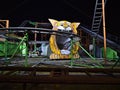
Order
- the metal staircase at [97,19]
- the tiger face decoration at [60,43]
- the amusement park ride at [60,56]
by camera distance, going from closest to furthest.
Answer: the amusement park ride at [60,56]
the tiger face decoration at [60,43]
the metal staircase at [97,19]

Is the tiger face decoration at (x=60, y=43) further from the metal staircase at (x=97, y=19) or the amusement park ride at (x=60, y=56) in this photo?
the metal staircase at (x=97, y=19)

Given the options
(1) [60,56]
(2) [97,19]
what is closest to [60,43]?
(1) [60,56]

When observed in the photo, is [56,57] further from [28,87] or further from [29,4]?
[29,4]

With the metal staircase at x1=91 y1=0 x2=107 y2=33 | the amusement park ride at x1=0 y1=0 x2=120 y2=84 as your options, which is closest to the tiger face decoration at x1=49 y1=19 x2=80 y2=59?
the amusement park ride at x1=0 y1=0 x2=120 y2=84

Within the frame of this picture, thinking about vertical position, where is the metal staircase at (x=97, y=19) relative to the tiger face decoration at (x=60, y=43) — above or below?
above

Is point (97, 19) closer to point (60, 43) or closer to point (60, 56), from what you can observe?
point (60, 43)

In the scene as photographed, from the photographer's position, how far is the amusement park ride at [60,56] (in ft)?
11.2

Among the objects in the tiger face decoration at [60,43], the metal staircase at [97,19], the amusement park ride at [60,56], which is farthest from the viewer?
the metal staircase at [97,19]

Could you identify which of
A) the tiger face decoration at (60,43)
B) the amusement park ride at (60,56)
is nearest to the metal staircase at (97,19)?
the amusement park ride at (60,56)

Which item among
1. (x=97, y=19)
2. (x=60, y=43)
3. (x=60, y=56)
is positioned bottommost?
(x=60, y=56)

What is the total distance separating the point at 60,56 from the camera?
1067cm

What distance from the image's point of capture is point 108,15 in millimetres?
21078

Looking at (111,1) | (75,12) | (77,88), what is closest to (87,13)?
(75,12)

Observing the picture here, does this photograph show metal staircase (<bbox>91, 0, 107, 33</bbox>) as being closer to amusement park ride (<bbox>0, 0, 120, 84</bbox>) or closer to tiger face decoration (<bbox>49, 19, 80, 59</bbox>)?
amusement park ride (<bbox>0, 0, 120, 84</bbox>)
